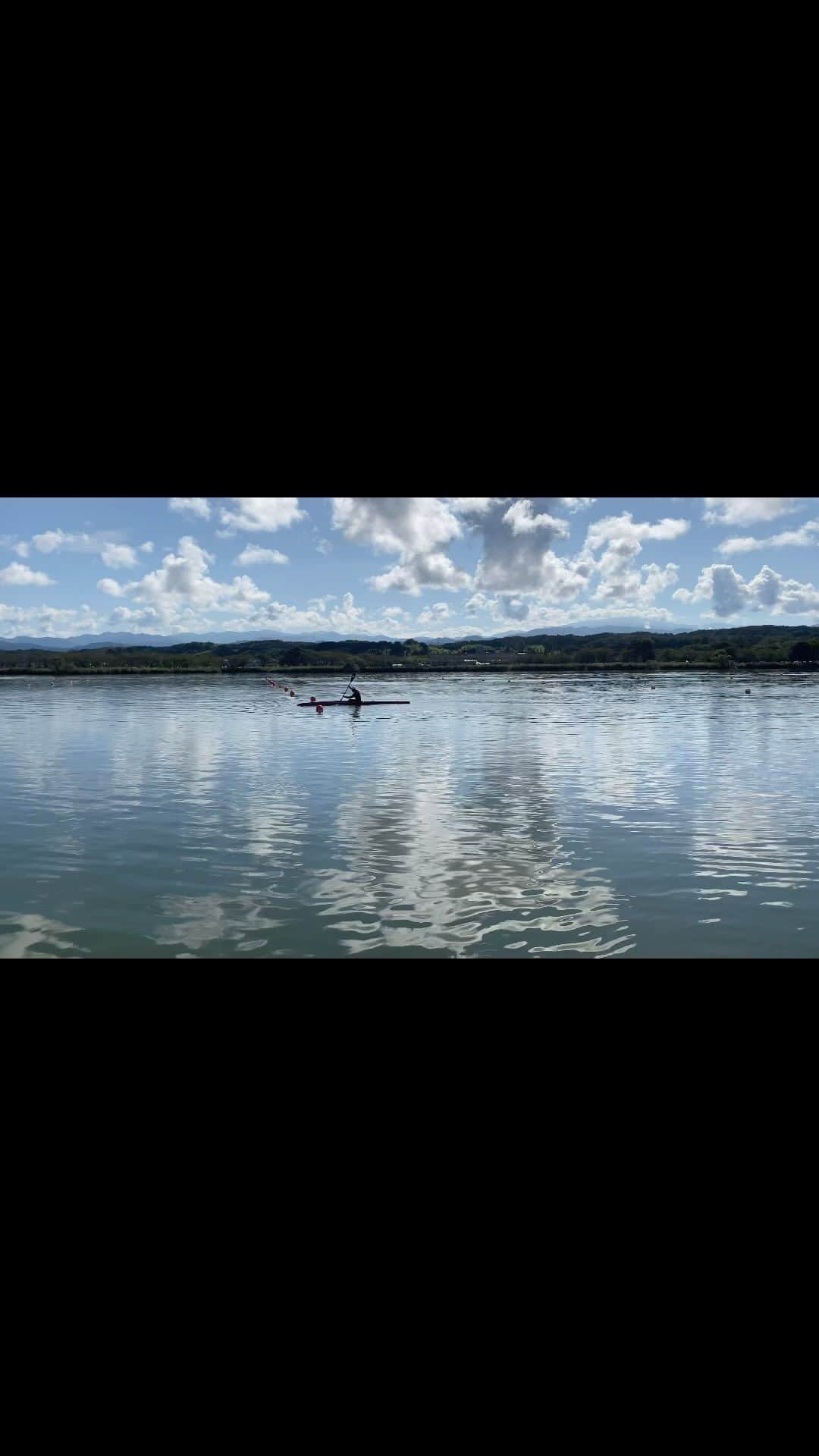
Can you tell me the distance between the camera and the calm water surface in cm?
1167

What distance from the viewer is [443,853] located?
17.0m

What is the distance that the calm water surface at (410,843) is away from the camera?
38.3ft

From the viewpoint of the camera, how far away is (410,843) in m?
18.5
